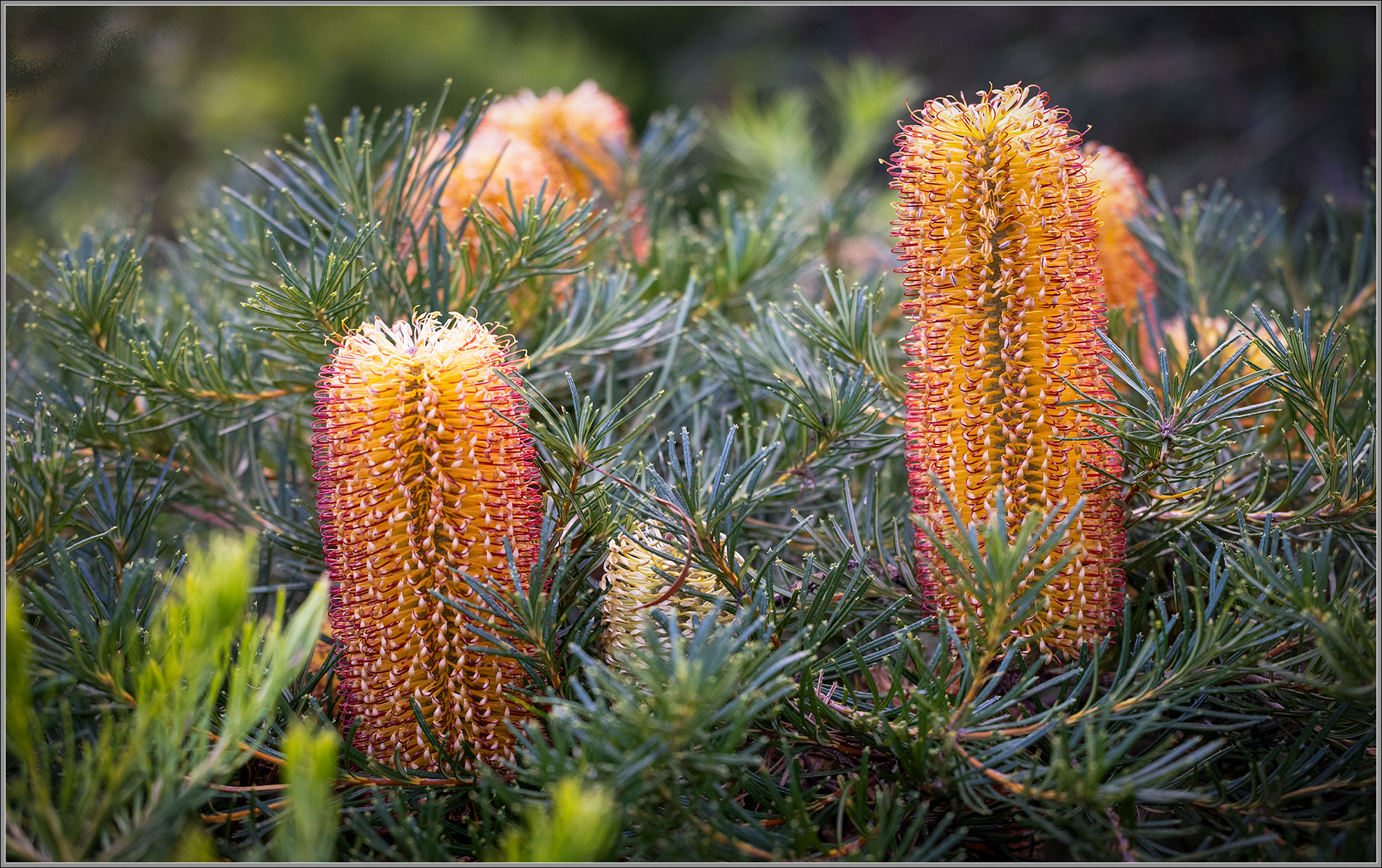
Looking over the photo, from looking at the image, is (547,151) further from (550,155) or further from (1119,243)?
(1119,243)

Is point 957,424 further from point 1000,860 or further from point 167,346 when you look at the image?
point 167,346

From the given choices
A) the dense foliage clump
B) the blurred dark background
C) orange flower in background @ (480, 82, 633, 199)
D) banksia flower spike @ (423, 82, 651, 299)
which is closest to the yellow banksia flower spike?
the dense foliage clump

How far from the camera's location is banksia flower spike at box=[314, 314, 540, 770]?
1.06 ft

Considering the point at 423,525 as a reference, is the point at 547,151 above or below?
above

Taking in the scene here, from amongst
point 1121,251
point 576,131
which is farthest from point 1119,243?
point 576,131

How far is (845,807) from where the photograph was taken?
0.32 metres

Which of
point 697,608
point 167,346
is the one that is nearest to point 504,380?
point 697,608

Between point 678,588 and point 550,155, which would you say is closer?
point 678,588

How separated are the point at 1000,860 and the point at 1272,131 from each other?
4.88ft

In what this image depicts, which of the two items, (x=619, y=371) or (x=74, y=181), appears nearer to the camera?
(x=619, y=371)

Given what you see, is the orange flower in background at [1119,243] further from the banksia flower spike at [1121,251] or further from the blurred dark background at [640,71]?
the blurred dark background at [640,71]

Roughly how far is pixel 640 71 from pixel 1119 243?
1.89m

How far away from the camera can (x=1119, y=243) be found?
537mm

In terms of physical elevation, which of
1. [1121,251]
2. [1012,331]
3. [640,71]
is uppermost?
[640,71]
